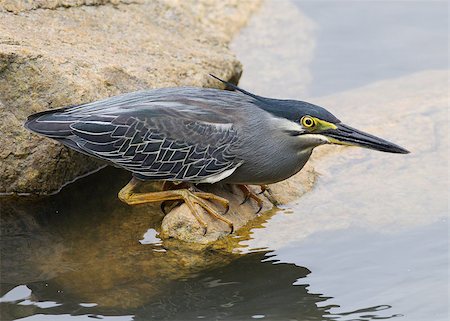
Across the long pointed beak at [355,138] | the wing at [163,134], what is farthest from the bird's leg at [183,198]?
the long pointed beak at [355,138]

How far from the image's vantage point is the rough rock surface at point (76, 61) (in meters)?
7.34

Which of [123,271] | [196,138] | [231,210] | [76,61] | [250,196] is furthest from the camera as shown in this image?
[76,61]

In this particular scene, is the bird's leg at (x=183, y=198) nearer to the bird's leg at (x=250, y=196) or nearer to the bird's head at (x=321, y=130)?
→ the bird's leg at (x=250, y=196)

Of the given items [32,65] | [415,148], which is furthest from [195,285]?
[415,148]

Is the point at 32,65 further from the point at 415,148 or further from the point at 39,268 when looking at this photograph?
the point at 415,148

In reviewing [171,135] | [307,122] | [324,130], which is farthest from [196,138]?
[324,130]

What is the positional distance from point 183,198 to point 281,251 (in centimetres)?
78

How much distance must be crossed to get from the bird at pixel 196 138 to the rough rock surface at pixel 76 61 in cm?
36

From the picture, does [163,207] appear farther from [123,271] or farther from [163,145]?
[123,271]

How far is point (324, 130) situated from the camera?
679cm

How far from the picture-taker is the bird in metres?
6.89

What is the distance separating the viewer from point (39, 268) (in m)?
6.82

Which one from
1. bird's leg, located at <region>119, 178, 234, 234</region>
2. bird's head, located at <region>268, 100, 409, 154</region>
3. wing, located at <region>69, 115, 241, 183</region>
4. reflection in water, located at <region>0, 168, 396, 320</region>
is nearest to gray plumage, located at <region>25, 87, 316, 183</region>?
wing, located at <region>69, 115, 241, 183</region>

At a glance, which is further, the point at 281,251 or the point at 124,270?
the point at 281,251
